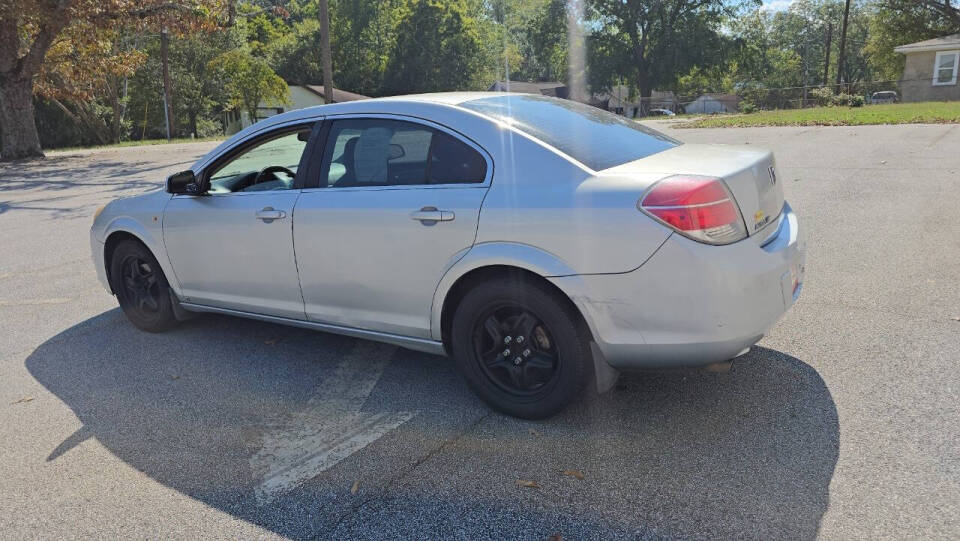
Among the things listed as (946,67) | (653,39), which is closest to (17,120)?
(946,67)

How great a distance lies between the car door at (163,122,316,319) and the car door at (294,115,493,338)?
0.16 m

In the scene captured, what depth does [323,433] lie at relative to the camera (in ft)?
11.7

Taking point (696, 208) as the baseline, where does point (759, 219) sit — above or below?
below

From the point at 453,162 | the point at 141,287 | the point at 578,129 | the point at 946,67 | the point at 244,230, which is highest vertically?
the point at 946,67

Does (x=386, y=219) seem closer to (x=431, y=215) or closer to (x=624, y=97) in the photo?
(x=431, y=215)

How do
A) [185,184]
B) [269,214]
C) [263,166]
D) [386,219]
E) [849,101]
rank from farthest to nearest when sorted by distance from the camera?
[849,101], [263,166], [185,184], [269,214], [386,219]

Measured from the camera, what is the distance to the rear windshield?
354 cm

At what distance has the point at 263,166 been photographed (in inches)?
205

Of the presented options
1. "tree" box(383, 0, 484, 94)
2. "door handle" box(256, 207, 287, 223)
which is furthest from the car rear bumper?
"tree" box(383, 0, 484, 94)

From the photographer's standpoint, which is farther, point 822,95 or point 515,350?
point 822,95

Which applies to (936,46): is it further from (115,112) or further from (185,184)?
(115,112)

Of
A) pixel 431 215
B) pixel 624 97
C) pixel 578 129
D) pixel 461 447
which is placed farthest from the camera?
pixel 624 97

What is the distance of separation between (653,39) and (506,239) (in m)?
58.7

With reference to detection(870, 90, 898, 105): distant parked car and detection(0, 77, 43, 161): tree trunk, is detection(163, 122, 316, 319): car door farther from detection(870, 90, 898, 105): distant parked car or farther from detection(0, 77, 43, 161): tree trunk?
detection(870, 90, 898, 105): distant parked car
